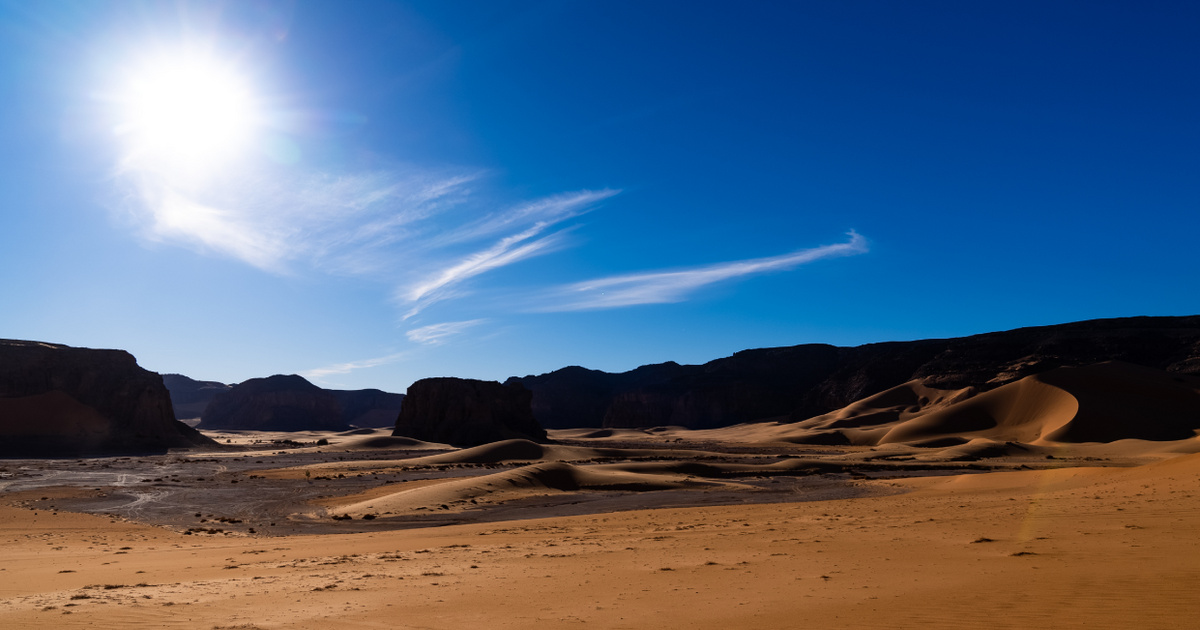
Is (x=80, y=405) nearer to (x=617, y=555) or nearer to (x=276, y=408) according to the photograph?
(x=276, y=408)

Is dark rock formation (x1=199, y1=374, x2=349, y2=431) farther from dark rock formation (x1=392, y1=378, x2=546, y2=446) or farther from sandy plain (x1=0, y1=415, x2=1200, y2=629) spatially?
sandy plain (x1=0, y1=415, x2=1200, y2=629)

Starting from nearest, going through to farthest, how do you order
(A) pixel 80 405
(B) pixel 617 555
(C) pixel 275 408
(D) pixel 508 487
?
(B) pixel 617 555 < (D) pixel 508 487 < (A) pixel 80 405 < (C) pixel 275 408

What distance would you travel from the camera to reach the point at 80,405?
256 ft

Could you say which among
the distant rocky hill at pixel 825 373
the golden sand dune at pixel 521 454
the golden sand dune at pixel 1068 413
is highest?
the distant rocky hill at pixel 825 373

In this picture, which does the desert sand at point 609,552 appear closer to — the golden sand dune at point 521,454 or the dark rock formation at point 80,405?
the golden sand dune at point 521,454

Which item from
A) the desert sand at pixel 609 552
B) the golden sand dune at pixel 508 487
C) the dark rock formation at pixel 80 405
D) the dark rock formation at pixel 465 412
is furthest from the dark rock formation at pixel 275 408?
the golden sand dune at pixel 508 487

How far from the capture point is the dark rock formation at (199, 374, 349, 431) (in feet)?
498

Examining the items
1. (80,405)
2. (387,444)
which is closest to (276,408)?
(80,405)

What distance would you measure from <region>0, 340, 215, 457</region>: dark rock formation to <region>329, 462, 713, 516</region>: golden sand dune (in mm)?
60253

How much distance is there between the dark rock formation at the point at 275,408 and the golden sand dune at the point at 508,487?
437ft

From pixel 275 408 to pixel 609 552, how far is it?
518ft

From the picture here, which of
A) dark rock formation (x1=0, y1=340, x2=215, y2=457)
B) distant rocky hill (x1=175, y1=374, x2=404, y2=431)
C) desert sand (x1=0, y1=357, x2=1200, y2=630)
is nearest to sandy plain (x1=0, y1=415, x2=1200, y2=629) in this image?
desert sand (x1=0, y1=357, x2=1200, y2=630)

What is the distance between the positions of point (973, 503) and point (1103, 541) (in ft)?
34.4

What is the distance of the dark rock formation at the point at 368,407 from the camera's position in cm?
18000
